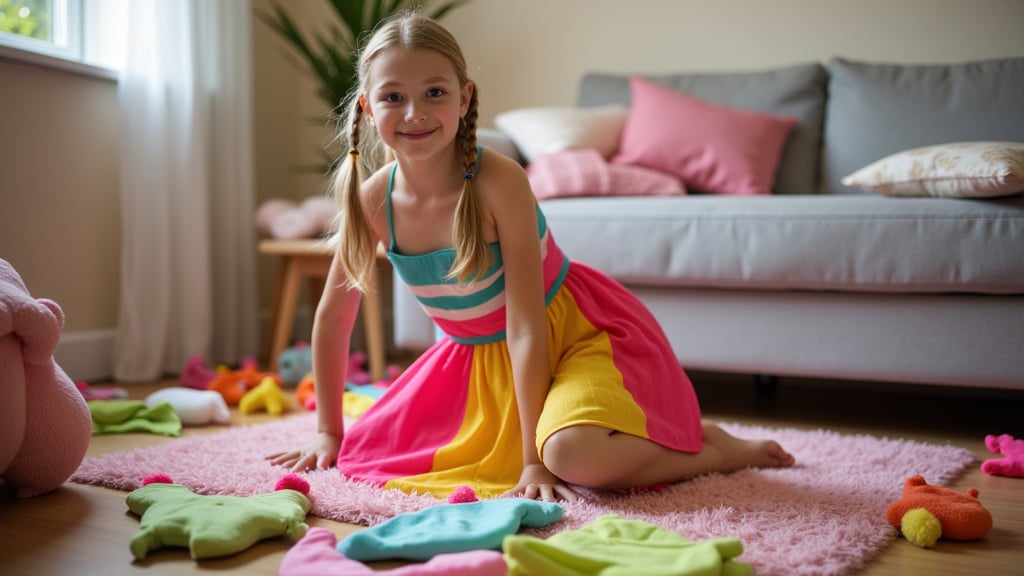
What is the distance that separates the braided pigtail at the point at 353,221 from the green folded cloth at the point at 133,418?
2.07 ft

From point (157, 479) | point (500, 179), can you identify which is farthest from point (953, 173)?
point (157, 479)

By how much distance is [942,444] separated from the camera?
1825 mm

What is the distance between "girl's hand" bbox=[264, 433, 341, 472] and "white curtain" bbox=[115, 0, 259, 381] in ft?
3.97

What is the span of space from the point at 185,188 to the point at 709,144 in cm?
153

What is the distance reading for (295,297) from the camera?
8.92 ft

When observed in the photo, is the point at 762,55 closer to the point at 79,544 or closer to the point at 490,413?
the point at 490,413

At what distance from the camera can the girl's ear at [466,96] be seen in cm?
143

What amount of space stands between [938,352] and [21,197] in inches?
85.9

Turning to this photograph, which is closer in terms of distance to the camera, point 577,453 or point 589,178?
point 577,453

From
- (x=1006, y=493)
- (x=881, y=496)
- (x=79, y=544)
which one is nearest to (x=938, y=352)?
(x=1006, y=493)

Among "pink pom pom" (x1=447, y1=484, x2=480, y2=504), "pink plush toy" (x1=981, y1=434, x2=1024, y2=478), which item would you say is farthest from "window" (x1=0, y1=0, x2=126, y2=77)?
"pink plush toy" (x1=981, y1=434, x2=1024, y2=478)

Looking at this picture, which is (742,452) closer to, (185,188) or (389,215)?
(389,215)

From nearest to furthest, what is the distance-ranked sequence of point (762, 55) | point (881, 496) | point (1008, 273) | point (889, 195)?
point (881, 496) < point (1008, 273) < point (889, 195) < point (762, 55)

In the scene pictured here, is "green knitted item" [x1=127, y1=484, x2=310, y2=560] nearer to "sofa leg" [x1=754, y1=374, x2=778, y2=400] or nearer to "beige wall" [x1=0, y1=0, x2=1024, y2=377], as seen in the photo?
"beige wall" [x1=0, y1=0, x2=1024, y2=377]
